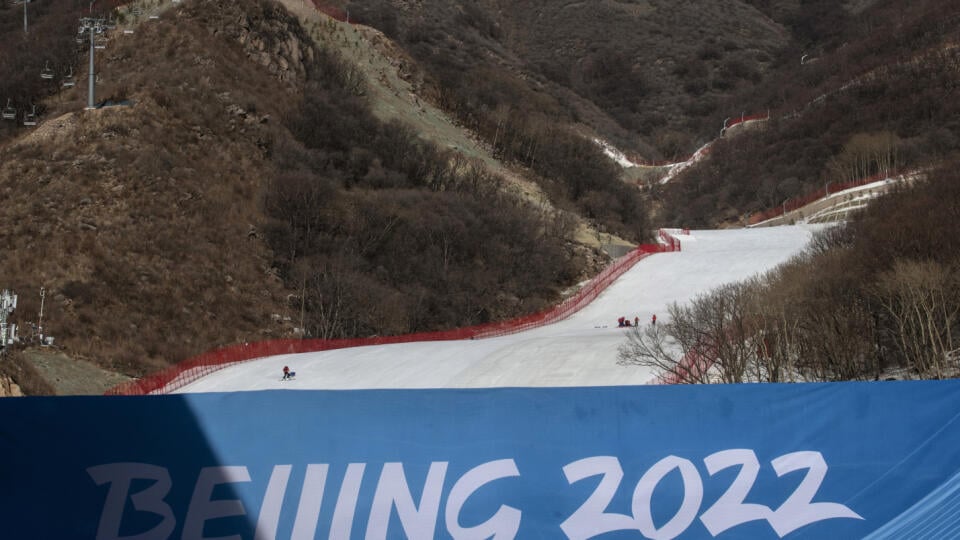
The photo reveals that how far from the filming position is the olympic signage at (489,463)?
9.34m

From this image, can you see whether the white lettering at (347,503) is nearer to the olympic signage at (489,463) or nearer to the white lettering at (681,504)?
the olympic signage at (489,463)

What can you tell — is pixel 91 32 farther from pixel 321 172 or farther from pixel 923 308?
pixel 923 308

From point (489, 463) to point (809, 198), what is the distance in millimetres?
70216

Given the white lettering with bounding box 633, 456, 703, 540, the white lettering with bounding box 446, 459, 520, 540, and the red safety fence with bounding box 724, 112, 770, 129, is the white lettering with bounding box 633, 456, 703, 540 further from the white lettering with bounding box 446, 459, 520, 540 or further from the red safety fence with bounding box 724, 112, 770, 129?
the red safety fence with bounding box 724, 112, 770, 129

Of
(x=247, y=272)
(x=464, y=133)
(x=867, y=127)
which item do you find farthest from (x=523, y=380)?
(x=867, y=127)

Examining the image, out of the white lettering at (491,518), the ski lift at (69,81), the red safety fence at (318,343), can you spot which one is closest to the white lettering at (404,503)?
the white lettering at (491,518)

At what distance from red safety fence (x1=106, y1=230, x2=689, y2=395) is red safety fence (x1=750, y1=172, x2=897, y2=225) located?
26.9m

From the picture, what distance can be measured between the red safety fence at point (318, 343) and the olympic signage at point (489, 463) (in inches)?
745

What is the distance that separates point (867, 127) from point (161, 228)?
6165 centimetres

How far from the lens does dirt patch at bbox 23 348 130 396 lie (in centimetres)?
2905

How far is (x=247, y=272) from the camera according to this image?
1682 inches

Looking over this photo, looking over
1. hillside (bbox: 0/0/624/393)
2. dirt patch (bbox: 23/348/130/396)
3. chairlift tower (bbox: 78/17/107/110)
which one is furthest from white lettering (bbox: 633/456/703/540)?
chairlift tower (bbox: 78/17/107/110)

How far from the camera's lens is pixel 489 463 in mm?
9758

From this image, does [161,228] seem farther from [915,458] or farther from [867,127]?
[867,127]
